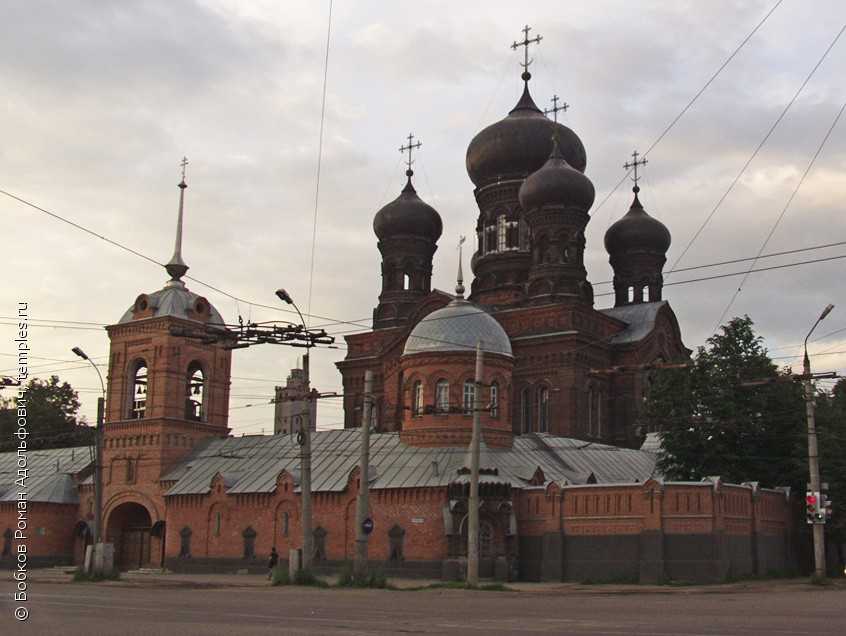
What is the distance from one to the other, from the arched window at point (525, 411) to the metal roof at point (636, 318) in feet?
17.8

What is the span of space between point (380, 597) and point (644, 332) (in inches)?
1207

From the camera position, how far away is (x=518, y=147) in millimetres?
54906

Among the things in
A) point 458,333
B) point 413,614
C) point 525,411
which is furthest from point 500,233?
point 413,614

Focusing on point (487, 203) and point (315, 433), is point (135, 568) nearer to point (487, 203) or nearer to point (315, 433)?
point (315, 433)

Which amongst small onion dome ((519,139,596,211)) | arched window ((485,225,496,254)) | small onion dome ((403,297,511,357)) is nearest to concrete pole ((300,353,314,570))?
small onion dome ((403,297,511,357))

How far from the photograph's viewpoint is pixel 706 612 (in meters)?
18.0

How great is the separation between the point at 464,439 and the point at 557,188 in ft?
55.3

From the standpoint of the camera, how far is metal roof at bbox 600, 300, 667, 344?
50875 millimetres

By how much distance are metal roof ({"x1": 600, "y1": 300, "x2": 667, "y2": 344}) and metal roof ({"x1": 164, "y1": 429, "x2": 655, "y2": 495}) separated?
7.77 meters

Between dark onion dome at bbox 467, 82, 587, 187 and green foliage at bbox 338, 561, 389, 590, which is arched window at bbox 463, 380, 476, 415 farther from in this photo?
dark onion dome at bbox 467, 82, 587, 187

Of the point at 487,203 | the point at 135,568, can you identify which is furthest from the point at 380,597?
the point at 487,203

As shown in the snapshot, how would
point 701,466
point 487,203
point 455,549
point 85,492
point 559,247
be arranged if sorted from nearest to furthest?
point 455,549 < point 701,466 < point 85,492 < point 559,247 < point 487,203

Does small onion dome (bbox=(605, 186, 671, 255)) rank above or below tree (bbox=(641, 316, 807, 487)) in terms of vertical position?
above

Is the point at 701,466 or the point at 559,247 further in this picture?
the point at 559,247
